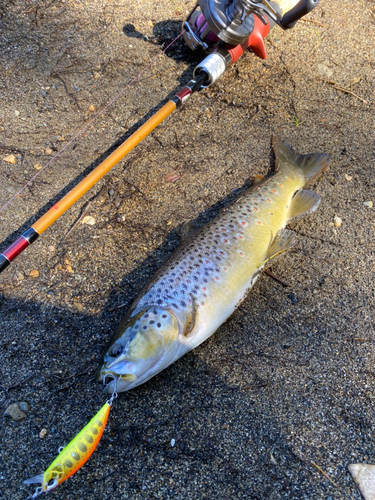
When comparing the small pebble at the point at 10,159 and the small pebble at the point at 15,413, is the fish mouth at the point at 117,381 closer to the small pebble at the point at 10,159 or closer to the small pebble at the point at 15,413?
the small pebble at the point at 15,413

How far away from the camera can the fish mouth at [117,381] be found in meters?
2.35

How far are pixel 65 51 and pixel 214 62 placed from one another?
6.17ft

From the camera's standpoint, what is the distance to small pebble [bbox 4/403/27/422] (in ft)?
8.03

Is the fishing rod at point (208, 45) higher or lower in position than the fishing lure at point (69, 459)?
higher

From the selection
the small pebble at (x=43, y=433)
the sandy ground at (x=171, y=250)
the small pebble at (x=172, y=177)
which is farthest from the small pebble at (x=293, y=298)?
the small pebble at (x=43, y=433)

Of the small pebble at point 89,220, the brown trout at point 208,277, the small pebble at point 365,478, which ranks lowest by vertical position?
the small pebble at point 365,478

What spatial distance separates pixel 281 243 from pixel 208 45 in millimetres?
2427

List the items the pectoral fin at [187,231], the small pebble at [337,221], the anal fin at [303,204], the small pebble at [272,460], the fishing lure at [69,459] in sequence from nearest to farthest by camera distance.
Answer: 1. the fishing lure at [69,459]
2. the small pebble at [272,460]
3. the pectoral fin at [187,231]
4. the anal fin at [303,204]
5. the small pebble at [337,221]

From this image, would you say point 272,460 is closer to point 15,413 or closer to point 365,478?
point 365,478

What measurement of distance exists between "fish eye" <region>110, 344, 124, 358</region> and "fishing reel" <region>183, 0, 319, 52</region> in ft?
9.27

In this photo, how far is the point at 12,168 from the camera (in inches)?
140

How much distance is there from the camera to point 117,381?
92.6 inches

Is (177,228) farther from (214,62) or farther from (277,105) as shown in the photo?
(277,105)

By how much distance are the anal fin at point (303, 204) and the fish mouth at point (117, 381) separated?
6.29 ft
